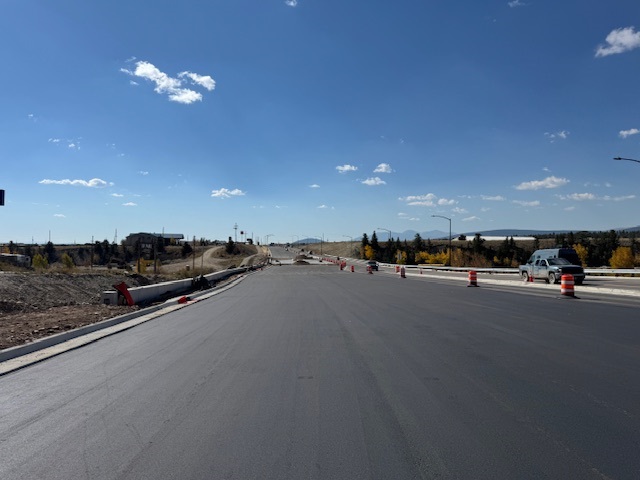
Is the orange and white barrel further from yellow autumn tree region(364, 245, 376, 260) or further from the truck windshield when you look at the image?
yellow autumn tree region(364, 245, 376, 260)

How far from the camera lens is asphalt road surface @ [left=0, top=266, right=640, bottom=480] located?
4804 millimetres

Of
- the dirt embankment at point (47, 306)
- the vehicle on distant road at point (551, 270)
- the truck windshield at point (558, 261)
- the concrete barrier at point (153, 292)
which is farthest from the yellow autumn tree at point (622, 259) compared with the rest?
the dirt embankment at point (47, 306)

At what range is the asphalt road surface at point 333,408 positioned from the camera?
480 cm

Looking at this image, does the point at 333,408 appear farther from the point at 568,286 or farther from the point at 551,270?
the point at 551,270

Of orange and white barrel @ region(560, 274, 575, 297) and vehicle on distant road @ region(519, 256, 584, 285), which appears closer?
orange and white barrel @ region(560, 274, 575, 297)

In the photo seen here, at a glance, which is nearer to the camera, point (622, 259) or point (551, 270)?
point (551, 270)

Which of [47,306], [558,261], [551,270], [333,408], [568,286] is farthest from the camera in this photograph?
[558,261]

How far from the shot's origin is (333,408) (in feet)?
21.5

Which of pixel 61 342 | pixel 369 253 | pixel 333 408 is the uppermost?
pixel 369 253

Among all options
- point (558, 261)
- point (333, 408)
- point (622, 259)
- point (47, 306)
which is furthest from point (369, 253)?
point (333, 408)

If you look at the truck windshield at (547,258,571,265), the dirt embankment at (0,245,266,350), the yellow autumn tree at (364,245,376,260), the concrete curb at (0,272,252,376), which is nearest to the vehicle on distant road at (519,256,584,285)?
the truck windshield at (547,258,571,265)

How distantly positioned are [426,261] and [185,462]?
385 ft

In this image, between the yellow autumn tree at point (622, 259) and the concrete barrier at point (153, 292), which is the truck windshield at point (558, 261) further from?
the yellow autumn tree at point (622, 259)

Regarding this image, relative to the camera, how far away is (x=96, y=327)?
596 inches
